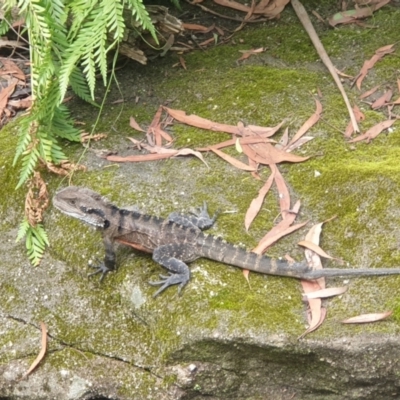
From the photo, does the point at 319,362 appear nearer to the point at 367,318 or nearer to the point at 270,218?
the point at 367,318

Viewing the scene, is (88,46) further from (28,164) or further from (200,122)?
(200,122)

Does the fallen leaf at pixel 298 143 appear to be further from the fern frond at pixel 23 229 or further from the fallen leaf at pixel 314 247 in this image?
the fern frond at pixel 23 229

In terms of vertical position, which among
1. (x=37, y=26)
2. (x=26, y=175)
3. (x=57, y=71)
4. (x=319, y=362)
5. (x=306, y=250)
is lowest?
(x=319, y=362)

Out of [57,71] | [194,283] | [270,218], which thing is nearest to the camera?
[194,283]

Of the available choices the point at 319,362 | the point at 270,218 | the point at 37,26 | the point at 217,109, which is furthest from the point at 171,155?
the point at 319,362

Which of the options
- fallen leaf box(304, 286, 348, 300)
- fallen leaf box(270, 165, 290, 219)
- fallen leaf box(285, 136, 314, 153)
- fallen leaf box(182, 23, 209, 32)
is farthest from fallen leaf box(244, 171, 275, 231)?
fallen leaf box(182, 23, 209, 32)
